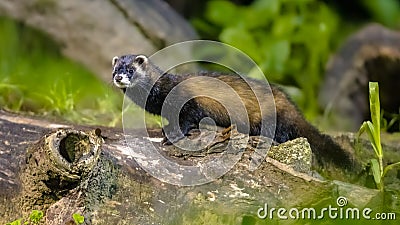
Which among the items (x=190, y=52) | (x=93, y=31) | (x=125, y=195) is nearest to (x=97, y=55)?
(x=93, y=31)

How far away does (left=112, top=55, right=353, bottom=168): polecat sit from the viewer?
3631 mm

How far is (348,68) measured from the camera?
6.18 meters

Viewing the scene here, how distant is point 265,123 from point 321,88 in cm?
286

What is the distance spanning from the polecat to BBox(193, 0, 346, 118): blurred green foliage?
2.42 m

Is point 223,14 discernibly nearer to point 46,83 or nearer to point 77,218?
point 46,83

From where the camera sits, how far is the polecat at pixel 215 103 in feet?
11.9

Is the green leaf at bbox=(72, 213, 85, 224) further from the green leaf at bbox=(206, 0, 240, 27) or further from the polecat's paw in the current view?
the green leaf at bbox=(206, 0, 240, 27)

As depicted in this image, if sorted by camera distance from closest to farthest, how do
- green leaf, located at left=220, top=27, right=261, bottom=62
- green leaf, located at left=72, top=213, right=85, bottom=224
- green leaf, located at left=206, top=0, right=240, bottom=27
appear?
green leaf, located at left=72, top=213, right=85, bottom=224 → green leaf, located at left=220, top=27, right=261, bottom=62 → green leaf, located at left=206, top=0, right=240, bottom=27

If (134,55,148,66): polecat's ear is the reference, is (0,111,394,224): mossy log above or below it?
below

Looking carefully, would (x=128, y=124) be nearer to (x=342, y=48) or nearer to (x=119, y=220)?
(x=119, y=220)

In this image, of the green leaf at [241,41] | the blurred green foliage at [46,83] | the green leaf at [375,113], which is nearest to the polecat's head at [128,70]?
the blurred green foliage at [46,83]

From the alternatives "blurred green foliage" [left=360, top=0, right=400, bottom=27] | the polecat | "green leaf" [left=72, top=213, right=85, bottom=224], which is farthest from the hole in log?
"blurred green foliage" [left=360, top=0, right=400, bottom=27]

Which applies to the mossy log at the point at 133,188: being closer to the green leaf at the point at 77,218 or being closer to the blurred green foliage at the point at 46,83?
the green leaf at the point at 77,218

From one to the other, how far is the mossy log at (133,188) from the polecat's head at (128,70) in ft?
2.07
